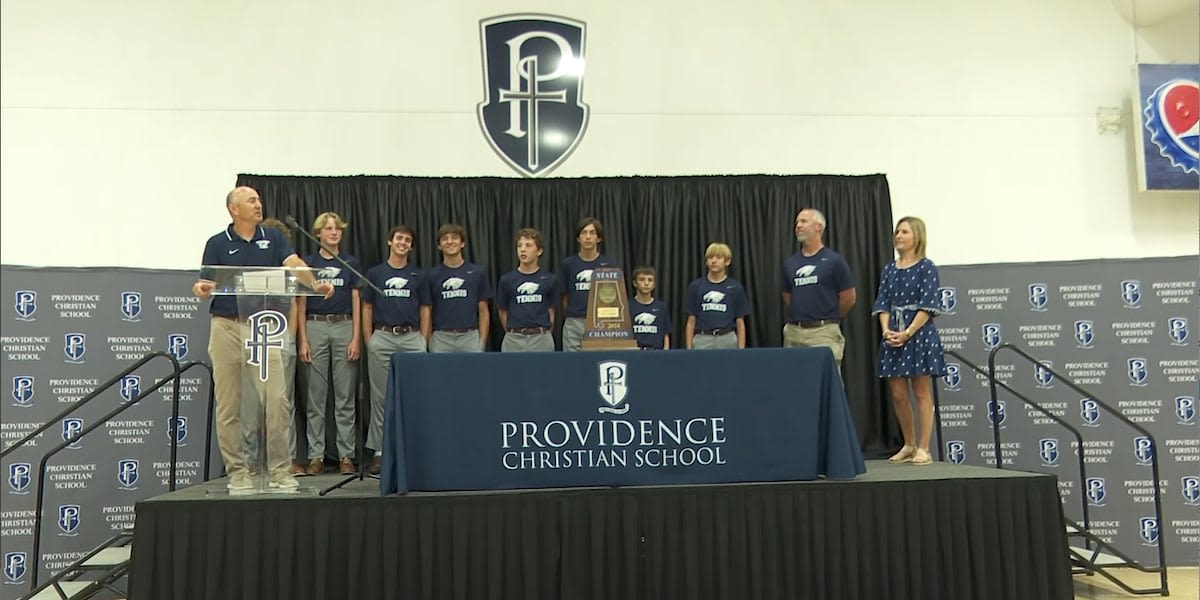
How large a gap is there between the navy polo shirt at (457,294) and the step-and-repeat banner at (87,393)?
1769 millimetres

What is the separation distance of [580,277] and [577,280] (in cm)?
3

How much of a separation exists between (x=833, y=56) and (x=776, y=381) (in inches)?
150

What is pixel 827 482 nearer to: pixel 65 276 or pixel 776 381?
pixel 776 381

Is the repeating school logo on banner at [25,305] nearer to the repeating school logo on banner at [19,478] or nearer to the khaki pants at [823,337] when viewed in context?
the repeating school logo on banner at [19,478]

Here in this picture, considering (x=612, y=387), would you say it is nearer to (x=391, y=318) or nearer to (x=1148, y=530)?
(x=391, y=318)

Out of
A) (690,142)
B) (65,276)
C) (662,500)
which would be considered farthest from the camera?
(690,142)

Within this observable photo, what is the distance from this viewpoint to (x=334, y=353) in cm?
562

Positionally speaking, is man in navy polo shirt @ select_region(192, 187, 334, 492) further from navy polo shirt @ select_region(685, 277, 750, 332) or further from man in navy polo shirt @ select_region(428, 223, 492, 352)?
navy polo shirt @ select_region(685, 277, 750, 332)

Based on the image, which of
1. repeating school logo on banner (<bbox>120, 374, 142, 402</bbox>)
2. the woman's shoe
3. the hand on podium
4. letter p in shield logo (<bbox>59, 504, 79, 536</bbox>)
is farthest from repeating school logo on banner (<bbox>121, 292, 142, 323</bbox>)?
the woman's shoe

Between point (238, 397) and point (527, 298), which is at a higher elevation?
point (527, 298)

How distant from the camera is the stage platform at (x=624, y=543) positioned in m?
3.35

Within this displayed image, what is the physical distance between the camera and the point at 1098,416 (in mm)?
6301

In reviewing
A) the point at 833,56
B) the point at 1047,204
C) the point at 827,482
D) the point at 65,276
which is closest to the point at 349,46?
the point at 65,276

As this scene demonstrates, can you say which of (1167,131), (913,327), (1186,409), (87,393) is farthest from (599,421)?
(1167,131)
